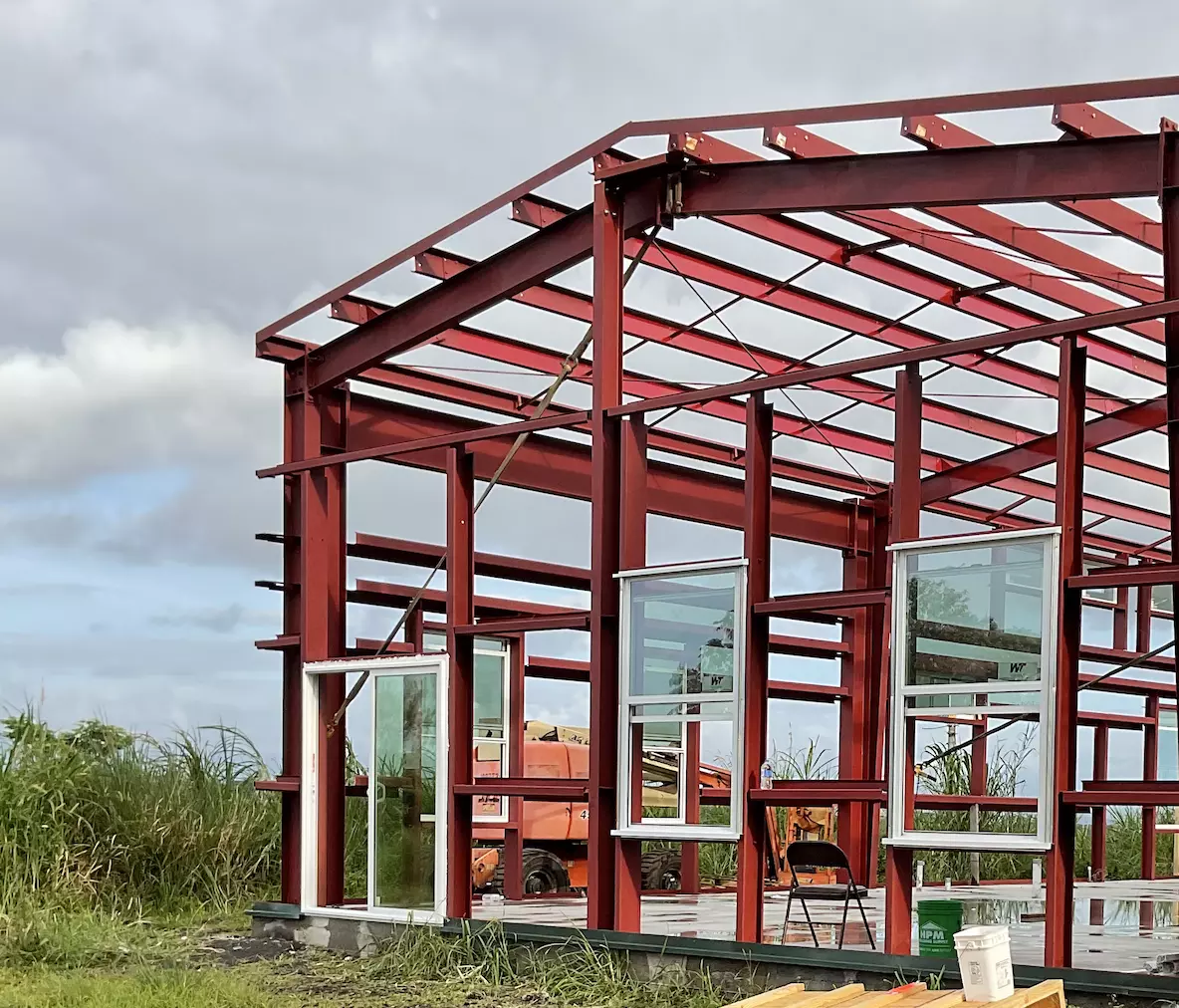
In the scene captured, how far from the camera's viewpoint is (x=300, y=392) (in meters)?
14.4

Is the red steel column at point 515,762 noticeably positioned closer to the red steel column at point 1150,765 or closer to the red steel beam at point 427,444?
the red steel beam at point 427,444

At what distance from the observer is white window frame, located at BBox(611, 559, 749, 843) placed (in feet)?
34.6

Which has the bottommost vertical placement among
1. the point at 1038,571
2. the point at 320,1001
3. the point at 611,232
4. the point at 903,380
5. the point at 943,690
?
the point at 320,1001

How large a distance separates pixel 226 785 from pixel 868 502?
7793mm

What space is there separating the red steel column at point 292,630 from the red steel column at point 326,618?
124 millimetres

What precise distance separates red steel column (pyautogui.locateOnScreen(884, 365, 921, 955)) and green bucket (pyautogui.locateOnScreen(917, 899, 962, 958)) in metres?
0.28

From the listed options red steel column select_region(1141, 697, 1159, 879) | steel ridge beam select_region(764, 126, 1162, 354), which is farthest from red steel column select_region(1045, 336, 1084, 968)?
red steel column select_region(1141, 697, 1159, 879)

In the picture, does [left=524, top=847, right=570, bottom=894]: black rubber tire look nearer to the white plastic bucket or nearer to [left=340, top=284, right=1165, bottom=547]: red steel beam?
[left=340, top=284, right=1165, bottom=547]: red steel beam

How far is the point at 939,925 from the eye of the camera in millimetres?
10055

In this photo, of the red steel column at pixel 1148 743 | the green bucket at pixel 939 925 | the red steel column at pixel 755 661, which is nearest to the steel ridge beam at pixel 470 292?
the red steel column at pixel 755 661

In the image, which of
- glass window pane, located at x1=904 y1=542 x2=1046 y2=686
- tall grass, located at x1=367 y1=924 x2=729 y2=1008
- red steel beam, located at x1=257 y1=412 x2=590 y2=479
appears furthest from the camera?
red steel beam, located at x1=257 y1=412 x2=590 y2=479

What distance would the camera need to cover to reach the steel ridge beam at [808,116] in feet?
31.0

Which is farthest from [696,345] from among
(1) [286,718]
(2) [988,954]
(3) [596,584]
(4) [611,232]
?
(2) [988,954]

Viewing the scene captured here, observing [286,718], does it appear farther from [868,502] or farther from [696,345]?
[868,502]
